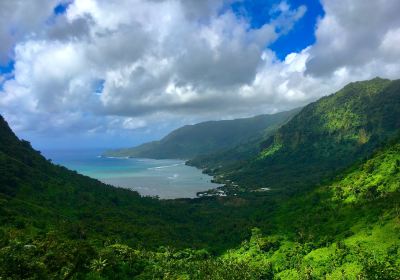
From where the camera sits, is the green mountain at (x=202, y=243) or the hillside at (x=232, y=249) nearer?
the hillside at (x=232, y=249)

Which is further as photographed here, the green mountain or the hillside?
the green mountain

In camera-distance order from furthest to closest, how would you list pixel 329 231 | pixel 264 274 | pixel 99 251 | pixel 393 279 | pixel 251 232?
pixel 251 232
pixel 329 231
pixel 264 274
pixel 99 251
pixel 393 279

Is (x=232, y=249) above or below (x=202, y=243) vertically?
below

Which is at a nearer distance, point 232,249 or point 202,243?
point 232,249

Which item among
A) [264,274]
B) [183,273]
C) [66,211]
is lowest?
[264,274]

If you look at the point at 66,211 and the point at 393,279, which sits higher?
the point at 66,211

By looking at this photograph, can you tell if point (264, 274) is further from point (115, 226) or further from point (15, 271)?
point (15, 271)

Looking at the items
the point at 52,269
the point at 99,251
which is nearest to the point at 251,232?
the point at 99,251

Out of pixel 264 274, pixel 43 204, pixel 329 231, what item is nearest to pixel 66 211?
pixel 43 204

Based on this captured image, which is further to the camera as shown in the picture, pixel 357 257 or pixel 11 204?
pixel 11 204

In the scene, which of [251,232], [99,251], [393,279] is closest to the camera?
[393,279]

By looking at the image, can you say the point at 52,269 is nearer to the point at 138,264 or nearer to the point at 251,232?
the point at 138,264
